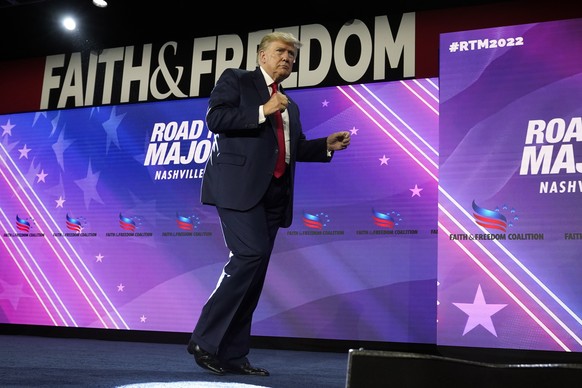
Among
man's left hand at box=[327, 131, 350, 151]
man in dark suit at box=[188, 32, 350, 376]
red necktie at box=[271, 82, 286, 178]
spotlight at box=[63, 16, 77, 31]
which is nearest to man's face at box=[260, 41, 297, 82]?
man in dark suit at box=[188, 32, 350, 376]

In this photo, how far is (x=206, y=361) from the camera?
89.1 inches

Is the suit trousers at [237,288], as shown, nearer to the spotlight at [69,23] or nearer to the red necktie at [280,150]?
the red necktie at [280,150]

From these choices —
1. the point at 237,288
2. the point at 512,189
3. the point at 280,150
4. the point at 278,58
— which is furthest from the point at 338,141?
the point at 512,189

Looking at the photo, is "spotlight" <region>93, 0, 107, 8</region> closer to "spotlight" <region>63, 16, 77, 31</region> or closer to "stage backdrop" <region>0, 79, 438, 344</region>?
"spotlight" <region>63, 16, 77, 31</region>

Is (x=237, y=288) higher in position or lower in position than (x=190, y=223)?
lower

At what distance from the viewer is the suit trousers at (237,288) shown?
229cm

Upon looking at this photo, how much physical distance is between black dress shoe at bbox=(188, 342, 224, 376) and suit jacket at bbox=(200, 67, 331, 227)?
56cm

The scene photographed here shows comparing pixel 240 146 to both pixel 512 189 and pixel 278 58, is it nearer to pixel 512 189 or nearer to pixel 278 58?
pixel 278 58

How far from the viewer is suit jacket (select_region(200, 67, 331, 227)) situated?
2369 mm

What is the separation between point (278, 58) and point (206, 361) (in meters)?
1.26

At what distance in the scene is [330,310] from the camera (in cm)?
401

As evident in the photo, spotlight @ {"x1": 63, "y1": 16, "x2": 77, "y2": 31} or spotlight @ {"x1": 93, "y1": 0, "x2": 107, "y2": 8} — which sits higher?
spotlight @ {"x1": 93, "y1": 0, "x2": 107, "y2": 8}

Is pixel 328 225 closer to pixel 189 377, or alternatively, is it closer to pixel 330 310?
pixel 330 310

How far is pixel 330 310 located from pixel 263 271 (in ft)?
5.62
